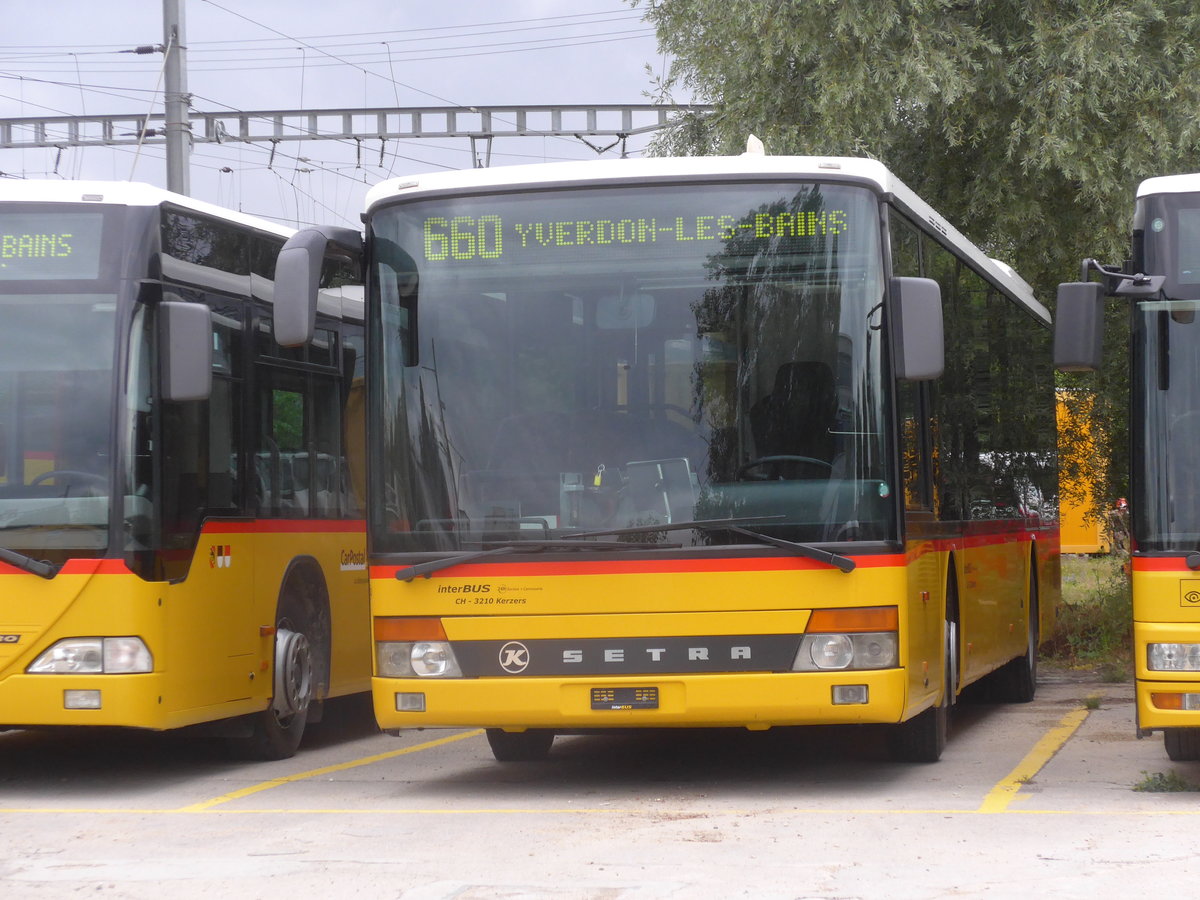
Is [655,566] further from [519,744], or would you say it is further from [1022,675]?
[1022,675]

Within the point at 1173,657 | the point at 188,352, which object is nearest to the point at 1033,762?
the point at 1173,657

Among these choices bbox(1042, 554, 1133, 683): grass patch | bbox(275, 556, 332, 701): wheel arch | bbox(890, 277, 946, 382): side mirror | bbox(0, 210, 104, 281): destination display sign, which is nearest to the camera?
bbox(890, 277, 946, 382): side mirror

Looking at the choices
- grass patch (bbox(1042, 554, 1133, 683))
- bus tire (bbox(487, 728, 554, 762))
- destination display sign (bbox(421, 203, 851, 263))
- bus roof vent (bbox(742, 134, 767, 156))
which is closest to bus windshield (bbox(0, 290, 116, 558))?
destination display sign (bbox(421, 203, 851, 263))

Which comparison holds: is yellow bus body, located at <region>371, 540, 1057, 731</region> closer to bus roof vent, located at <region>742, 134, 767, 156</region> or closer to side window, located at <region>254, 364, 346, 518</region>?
bus roof vent, located at <region>742, 134, 767, 156</region>

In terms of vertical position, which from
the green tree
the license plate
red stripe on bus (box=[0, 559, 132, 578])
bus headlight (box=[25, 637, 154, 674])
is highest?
the green tree

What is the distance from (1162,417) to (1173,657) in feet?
3.81

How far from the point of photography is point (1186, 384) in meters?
9.10

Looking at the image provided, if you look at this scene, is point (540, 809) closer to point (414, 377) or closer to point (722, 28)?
point (414, 377)

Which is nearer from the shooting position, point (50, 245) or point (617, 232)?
point (617, 232)

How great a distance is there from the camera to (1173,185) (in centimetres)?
928

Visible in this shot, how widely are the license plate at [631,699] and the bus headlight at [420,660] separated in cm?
75

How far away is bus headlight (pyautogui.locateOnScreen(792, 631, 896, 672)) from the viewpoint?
9016 mm

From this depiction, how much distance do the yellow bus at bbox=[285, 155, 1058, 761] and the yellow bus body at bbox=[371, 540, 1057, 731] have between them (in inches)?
0.4

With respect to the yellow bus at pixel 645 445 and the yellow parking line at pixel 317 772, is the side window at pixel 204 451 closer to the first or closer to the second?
the yellow parking line at pixel 317 772
